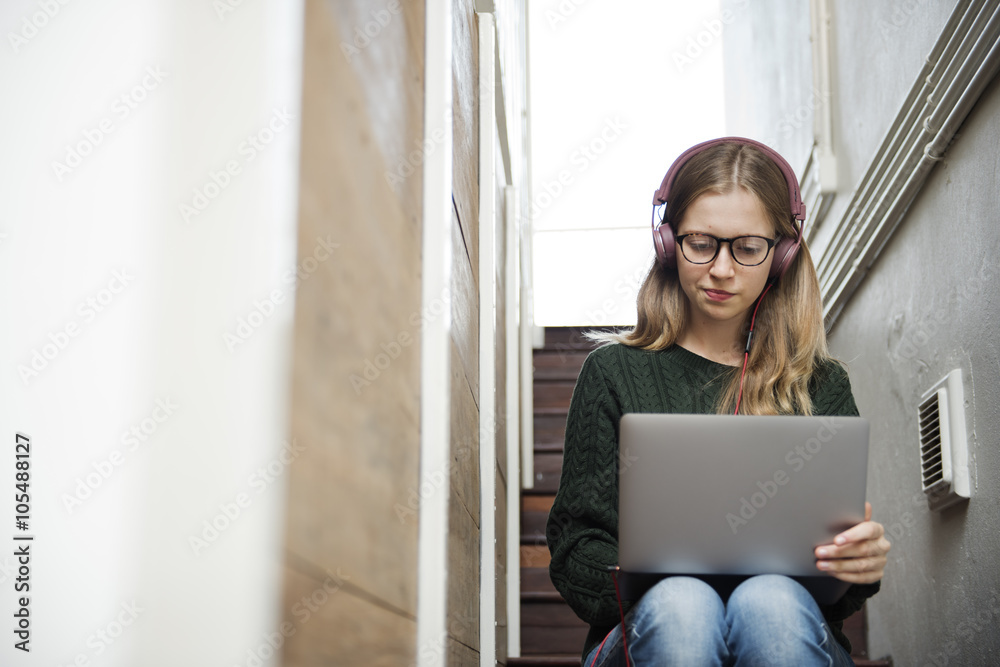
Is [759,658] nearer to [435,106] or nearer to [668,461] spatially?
[668,461]

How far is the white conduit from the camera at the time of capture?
130 cm

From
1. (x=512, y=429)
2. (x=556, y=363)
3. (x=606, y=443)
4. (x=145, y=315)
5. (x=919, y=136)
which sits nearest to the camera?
(x=145, y=315)

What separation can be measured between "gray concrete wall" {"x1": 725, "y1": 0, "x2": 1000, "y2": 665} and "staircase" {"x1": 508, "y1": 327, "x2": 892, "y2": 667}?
1.05ft

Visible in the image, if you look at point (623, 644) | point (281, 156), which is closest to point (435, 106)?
point (281, 156)

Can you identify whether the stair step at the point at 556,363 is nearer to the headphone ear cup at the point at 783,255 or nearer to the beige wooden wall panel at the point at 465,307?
the beige wooden wall panel at the point at 465,307

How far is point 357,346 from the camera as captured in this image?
2.69 ft

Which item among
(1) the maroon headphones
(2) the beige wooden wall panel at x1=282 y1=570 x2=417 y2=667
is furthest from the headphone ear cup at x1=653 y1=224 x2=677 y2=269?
(2) the beige wooden wall panel at x1=282 y1=570 x2=417 y2=667

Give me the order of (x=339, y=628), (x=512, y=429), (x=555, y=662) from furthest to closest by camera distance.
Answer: (x=512, y=429), (x=555, y=662), (x=339, y=628)

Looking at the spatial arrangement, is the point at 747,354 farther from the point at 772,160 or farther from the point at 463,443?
the point at 463,443

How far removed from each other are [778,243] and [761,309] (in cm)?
11

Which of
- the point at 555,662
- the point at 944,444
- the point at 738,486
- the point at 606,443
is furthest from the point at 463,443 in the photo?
the point at 555,662

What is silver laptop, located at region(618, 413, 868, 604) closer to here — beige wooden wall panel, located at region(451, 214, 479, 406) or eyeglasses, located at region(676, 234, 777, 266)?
beige wooden wall panel, located at region(451, 214, 479, 406)

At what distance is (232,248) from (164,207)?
66 mm

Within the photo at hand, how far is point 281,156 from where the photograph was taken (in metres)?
0.63
